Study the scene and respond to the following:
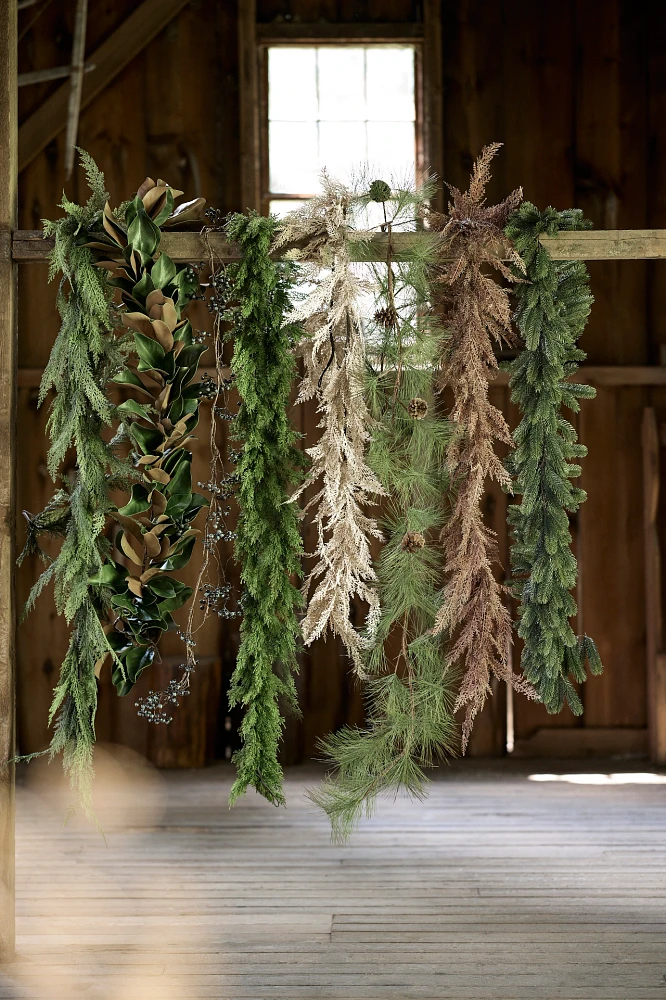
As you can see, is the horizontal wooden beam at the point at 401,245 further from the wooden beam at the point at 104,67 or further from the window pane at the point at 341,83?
the window pane at the point at 341,83

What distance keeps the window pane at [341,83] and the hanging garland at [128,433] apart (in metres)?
2.34

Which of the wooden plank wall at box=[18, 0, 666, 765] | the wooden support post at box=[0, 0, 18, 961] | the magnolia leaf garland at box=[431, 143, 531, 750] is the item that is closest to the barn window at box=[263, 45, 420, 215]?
the wooden plank wall at box=[18, 0, 666, 765]

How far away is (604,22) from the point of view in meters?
4.41

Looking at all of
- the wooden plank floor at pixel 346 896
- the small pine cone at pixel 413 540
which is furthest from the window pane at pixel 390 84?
the wooden plank floor at pixel 346 896

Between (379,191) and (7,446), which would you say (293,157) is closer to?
(379,191)

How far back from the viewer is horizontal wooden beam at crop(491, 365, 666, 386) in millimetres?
4387

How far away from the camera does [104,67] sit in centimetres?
433

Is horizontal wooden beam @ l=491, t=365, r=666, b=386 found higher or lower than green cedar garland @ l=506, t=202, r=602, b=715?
higher

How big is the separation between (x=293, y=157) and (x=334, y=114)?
0.89ft

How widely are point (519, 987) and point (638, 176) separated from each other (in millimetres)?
3512

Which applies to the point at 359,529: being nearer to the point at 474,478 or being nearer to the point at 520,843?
the point at 474,478

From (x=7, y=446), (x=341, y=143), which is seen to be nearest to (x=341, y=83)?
(x=341, y=143)

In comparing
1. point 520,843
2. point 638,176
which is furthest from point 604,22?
point 520,843

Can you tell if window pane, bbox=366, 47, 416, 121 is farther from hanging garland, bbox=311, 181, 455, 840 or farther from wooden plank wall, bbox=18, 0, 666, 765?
hanging garland, bbox=311, 181, 455, 840
